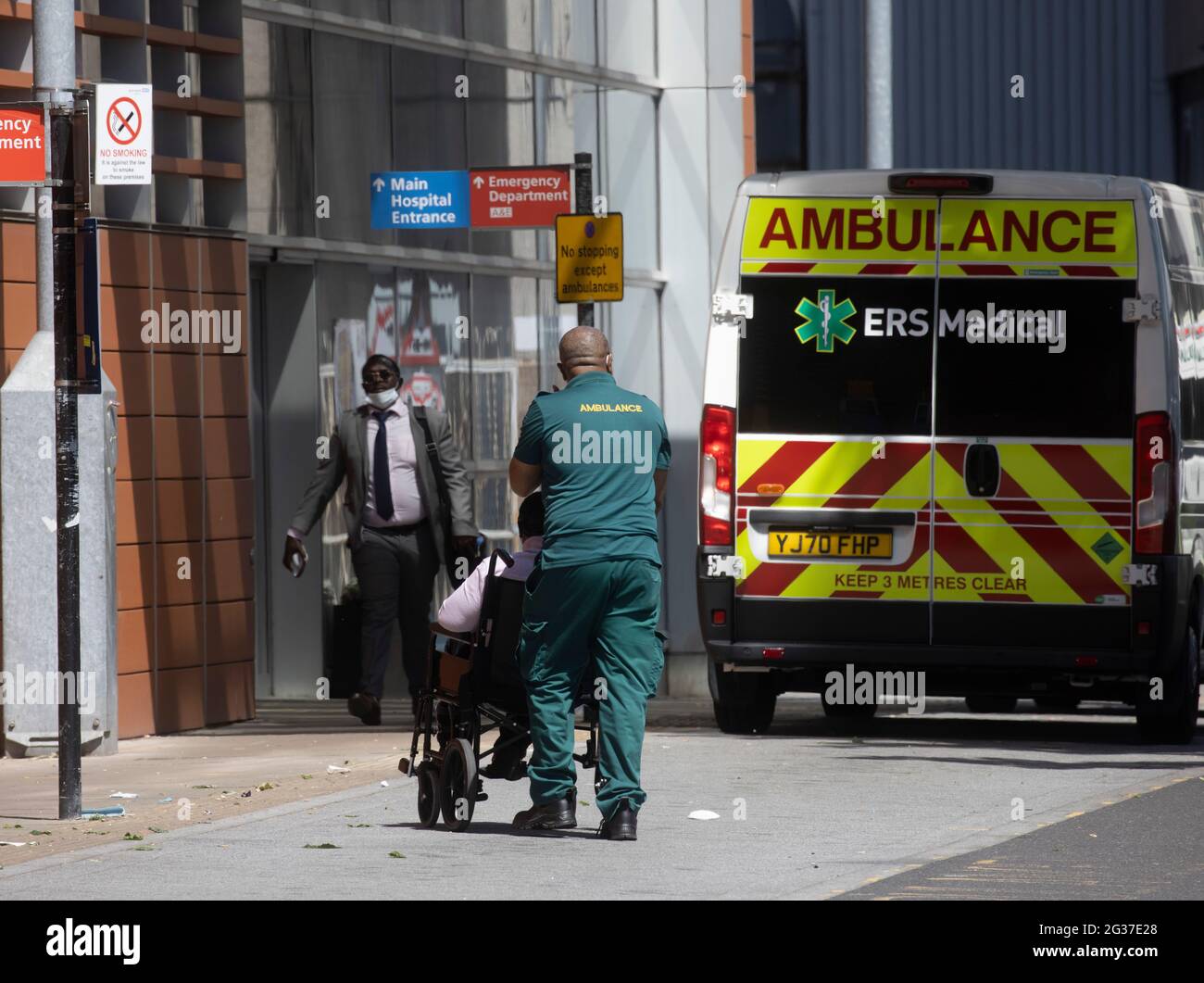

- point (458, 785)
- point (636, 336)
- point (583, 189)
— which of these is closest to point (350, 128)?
point (583, 189)

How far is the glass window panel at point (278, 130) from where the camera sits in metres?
14.5

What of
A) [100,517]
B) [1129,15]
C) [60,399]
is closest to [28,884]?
[60,399]

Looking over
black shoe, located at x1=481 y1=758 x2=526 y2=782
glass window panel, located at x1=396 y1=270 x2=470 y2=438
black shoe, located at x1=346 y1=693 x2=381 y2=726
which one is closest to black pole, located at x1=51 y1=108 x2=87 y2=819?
black shoe, located at x1=481 y1=758 x2=526 y2=782

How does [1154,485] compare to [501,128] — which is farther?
[501,128]

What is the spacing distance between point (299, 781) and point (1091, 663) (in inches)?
147

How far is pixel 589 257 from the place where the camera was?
13.2 meters

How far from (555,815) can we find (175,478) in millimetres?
4993

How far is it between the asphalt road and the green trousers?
11.3 inches

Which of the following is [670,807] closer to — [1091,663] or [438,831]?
[438,831]

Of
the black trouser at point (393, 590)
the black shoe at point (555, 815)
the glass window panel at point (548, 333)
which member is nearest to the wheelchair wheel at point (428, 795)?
the black shoe at point (555, 815)

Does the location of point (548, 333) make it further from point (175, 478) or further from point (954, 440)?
point (954, 440)

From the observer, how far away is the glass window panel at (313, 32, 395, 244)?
15320 mm

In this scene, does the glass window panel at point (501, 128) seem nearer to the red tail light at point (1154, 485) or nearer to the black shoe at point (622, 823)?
the red tail light at point (1154, 485)

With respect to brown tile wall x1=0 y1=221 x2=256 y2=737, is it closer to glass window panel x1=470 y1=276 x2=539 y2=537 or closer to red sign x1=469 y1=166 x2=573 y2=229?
red sign x1=469 y1=166 x2=573 y2=229
